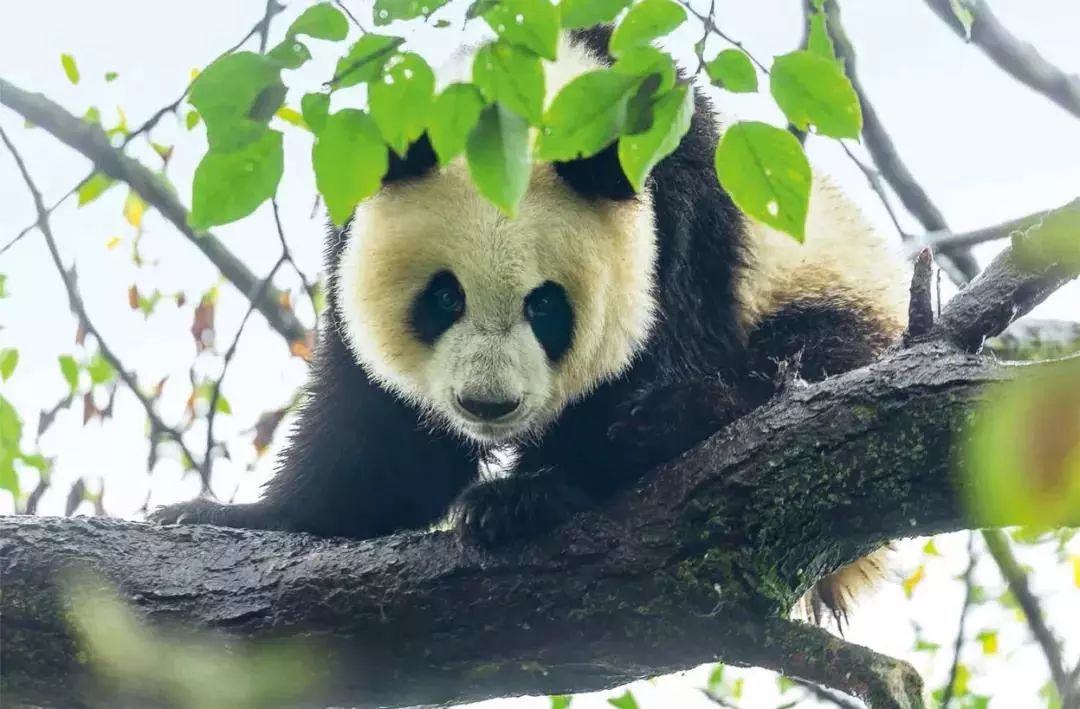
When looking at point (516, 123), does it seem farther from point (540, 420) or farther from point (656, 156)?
point (540, 420)

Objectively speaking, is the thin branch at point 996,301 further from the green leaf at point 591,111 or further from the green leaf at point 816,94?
the green leaf at point 591,111

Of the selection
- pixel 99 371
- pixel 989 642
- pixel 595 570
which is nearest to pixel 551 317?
pixel 595 570

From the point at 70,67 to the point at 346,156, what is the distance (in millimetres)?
4115

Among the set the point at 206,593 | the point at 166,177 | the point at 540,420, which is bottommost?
the point at 206,593

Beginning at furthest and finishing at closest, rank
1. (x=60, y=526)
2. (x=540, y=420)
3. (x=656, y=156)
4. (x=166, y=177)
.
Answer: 1. (x=166, y=177)
2. (x=540, y=420)
3. (x=60, y=526)
4. (x=656, y=156)

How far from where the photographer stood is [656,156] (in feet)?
6.16

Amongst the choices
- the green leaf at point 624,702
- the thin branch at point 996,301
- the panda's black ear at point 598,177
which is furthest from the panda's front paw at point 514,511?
the thin branch at point 996,301

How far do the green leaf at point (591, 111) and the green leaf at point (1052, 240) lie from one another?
4.25 feet

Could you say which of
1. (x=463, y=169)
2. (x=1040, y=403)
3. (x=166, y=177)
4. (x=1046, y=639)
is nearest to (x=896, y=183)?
(x=1046, y=639)

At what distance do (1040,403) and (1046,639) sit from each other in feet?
8.18

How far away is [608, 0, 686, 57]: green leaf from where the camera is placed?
1.98 meters

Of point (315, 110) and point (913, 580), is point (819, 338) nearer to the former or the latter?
point (913, 580)

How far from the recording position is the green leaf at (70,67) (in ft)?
17.7

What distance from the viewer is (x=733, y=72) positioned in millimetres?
2010
